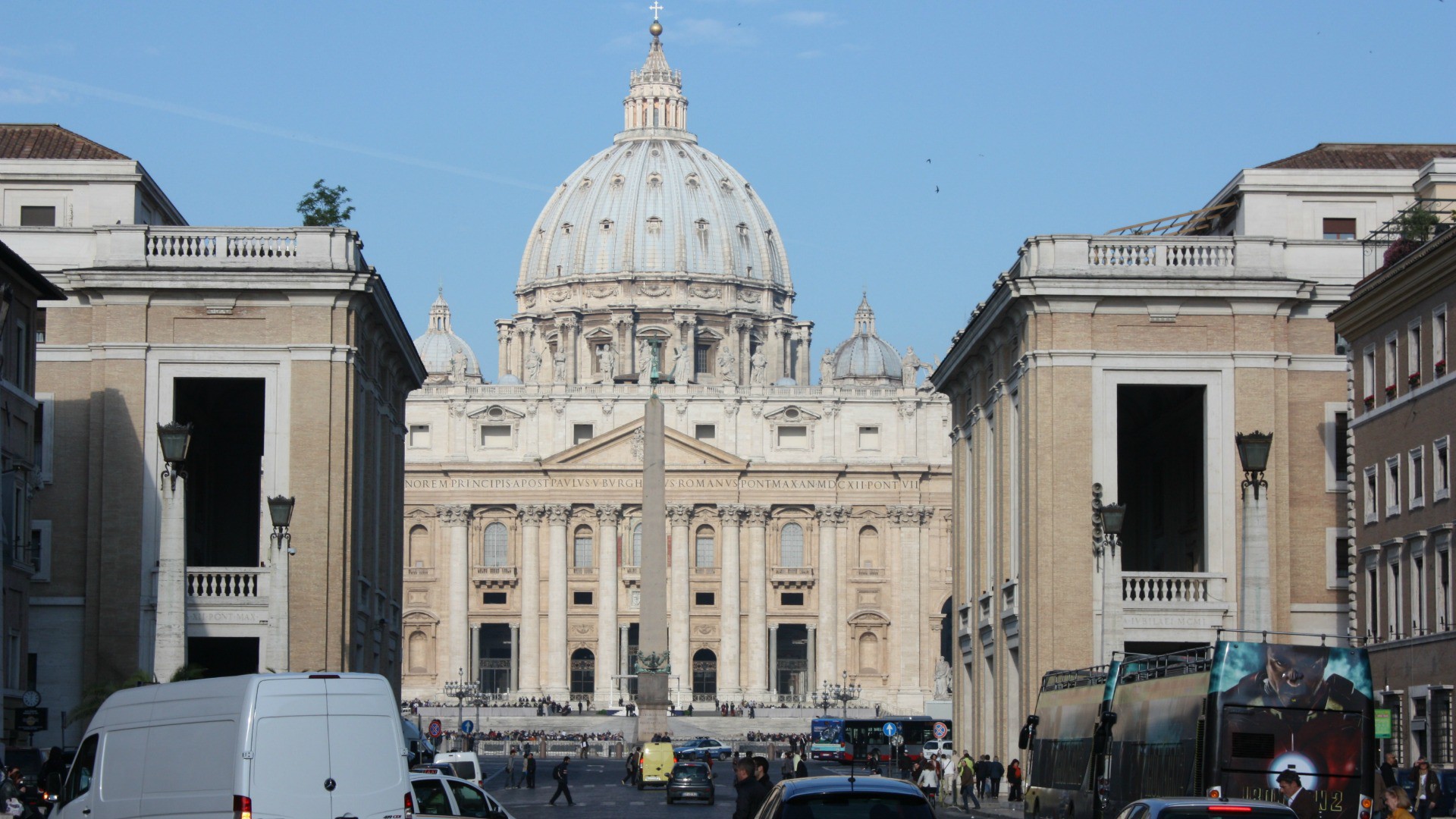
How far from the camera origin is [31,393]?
46.2 m

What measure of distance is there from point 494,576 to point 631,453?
34.1 ft

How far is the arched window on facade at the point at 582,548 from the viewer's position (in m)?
134

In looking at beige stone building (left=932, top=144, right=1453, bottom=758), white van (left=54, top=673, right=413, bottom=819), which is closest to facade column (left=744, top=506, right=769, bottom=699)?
beige stone building (left=932, top=144, right=1453, bottom=758)

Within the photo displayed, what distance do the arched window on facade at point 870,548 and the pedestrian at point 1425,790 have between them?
9819 centimetres

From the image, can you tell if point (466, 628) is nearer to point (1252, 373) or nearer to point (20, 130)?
point (20, 130)

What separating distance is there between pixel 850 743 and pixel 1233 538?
37978 millimetres

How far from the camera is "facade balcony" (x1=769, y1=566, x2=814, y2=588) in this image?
13338cm

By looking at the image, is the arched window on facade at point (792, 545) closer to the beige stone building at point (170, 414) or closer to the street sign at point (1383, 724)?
the beige stone building at point (170, 414)

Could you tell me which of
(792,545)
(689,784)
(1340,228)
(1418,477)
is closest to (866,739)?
(689,784)

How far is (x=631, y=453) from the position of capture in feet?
433

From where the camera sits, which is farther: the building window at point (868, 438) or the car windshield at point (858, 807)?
the building window at point (868, 438)

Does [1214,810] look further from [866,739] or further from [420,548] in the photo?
[420,548]

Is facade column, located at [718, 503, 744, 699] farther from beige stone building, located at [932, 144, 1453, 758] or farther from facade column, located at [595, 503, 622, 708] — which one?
beige stone building, located at [932, 144, 1453, 758]

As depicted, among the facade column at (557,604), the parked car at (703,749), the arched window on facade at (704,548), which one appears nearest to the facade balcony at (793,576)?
the arched window on facade at (704,548)
